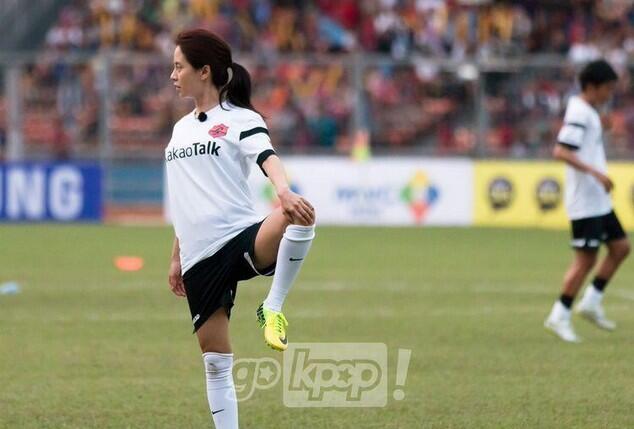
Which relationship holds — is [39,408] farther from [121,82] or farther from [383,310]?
[121,82]

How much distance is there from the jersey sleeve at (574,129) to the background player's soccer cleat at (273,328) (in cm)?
556

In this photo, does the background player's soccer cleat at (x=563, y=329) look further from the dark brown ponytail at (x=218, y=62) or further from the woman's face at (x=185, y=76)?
the woman's face at (x=185, y=76)

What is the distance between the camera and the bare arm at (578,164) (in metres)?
11.3

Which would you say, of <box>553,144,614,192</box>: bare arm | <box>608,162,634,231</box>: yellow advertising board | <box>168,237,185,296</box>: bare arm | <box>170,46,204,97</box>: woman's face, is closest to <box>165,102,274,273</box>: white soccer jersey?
<box>170,46,204,97</box>: woman's face

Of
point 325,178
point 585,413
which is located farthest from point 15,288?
point 325,178

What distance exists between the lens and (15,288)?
1508cm

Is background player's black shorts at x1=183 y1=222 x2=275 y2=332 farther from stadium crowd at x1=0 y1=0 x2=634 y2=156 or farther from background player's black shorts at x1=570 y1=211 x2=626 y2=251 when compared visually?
stadium crowd at x1=0 y1=0 x2=634 y2=156

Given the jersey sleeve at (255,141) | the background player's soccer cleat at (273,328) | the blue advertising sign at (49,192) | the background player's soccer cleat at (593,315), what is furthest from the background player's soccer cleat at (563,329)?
the blue advertising sign at (49,192)

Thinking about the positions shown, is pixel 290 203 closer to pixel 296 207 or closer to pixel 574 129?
pixel 296 207

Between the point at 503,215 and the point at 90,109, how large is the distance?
8591 millimetres

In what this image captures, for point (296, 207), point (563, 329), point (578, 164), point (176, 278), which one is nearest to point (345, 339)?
point (563, 329)

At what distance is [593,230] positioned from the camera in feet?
38.0
